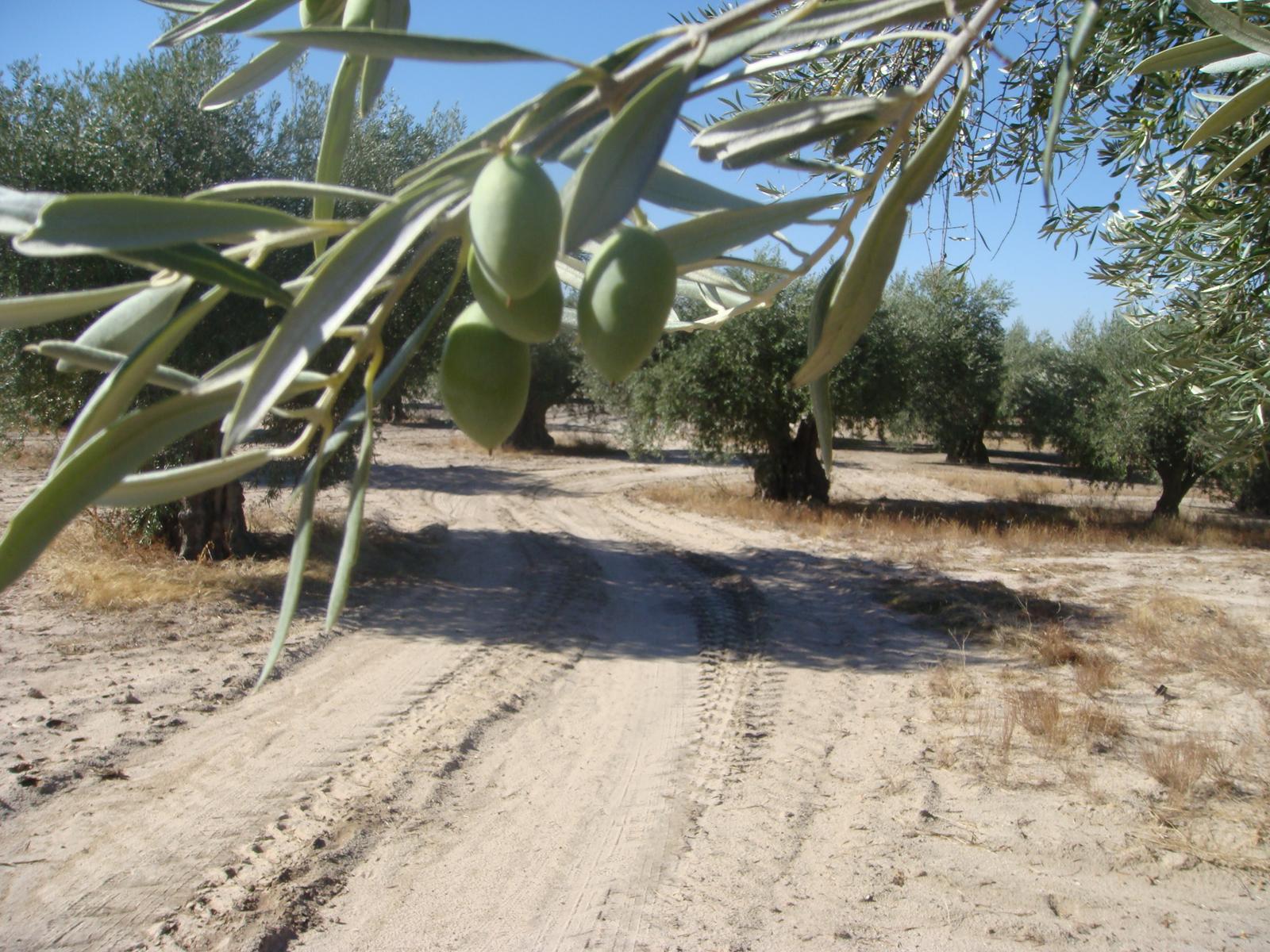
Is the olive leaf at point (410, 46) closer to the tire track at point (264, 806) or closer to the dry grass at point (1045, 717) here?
the tire track at point (264, 806)

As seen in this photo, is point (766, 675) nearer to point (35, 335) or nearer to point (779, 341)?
point (35, 335)

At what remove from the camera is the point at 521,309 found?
50 centimetres

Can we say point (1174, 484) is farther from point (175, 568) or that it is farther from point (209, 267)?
point (209, 267)

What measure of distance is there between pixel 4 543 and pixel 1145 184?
3.68 metres

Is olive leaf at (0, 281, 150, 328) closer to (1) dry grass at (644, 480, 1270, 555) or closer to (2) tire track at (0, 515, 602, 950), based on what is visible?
(2) tire track at (0, 515, 602, 950)

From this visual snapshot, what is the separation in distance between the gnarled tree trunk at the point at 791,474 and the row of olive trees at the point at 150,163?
8100 millimetres

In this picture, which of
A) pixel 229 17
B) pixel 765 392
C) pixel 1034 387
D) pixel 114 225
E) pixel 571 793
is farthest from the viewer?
pixel 1034 387

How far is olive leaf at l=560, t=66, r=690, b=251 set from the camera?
0.46 metres

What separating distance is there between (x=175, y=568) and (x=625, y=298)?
8.87 meters

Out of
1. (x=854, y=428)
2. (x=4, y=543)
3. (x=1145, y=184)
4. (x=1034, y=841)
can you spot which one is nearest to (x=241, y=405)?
(x=4, y=543)

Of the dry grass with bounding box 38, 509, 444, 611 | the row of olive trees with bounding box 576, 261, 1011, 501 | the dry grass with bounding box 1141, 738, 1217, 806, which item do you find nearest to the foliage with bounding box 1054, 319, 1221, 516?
the row of olive trees with bounding box 576, 261, 1011, 501

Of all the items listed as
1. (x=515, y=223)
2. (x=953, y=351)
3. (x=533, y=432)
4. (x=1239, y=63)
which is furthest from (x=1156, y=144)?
(x=533, y=432)

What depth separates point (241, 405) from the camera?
1.47 ft

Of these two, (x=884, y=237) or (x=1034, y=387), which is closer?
(x=884, y=237)
